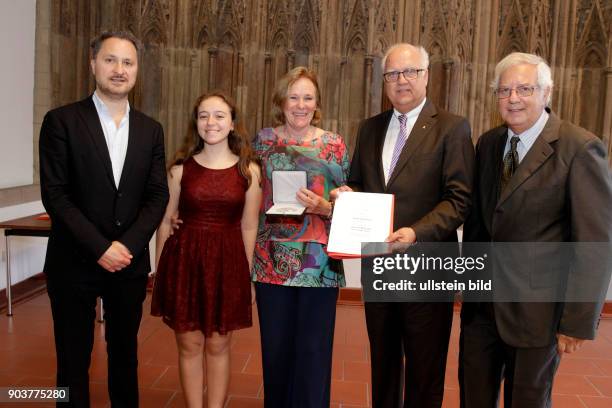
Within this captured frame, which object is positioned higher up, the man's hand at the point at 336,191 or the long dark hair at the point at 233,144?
the long dark hair at the point at 233,144

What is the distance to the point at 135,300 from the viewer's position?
2836 mm

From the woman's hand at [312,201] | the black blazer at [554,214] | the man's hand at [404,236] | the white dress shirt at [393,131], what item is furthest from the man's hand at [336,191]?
the black blazer at [554,214]

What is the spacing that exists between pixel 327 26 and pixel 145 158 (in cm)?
373

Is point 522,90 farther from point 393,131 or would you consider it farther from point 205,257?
point 205,257


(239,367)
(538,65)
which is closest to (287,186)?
(538,65)

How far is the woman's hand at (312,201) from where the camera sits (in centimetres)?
276

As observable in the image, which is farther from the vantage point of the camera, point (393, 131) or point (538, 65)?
point (393, 131)

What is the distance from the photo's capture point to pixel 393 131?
2.85 metres

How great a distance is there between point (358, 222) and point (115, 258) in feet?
3.63

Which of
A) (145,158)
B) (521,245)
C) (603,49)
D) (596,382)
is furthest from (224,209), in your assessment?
(603,49)

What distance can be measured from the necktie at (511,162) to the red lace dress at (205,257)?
1249 mm

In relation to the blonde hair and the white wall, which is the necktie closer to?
the blonde hair

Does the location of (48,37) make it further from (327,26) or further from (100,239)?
(100,239)

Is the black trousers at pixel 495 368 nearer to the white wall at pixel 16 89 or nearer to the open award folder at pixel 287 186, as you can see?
the open award folder at pixel 287 186
